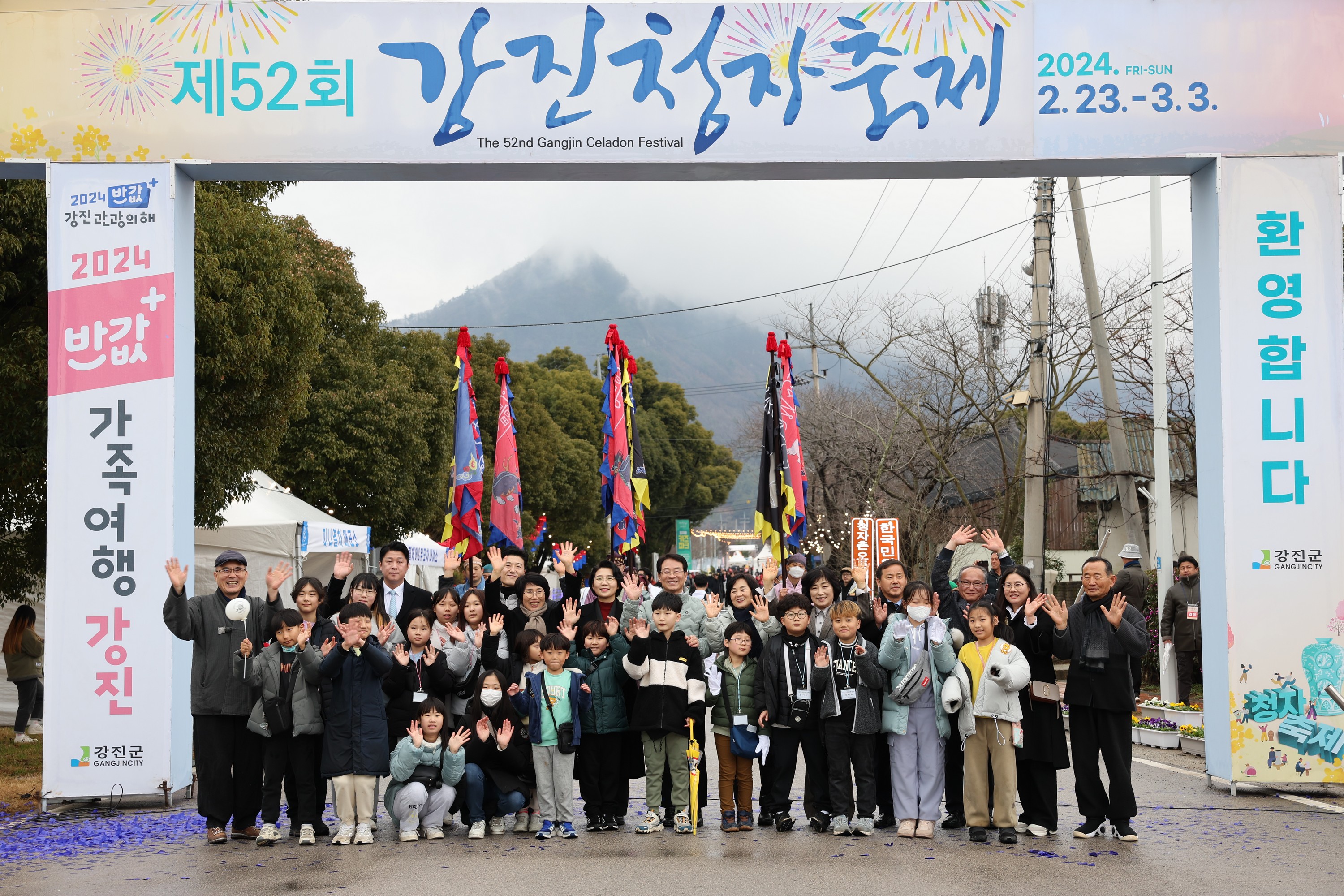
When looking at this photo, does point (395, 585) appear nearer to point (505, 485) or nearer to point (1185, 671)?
point (505, 485)

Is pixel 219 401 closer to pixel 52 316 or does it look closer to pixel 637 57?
pixel 52 316

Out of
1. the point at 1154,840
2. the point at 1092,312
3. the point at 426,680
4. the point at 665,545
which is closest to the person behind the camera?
the point at 1154,840

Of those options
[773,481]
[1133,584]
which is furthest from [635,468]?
[1133,584]

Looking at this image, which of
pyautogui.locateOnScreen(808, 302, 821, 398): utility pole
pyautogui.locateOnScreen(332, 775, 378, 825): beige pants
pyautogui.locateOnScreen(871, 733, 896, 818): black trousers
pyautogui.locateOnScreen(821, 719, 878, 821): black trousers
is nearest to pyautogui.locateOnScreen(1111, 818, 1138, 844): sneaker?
pyautogui.locateOnScreen(871, 733, 896, 818): black trousers

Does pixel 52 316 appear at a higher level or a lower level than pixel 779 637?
higher

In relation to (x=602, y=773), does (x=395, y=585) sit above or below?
above

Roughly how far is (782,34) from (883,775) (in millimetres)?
5563

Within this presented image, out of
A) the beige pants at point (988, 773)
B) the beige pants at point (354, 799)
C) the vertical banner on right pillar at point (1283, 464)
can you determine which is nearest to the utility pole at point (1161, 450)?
the vertical banner on right pillar at point (1283, 464)

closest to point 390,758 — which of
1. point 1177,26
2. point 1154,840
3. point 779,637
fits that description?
point 779,637

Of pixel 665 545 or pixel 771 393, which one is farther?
pixel 665 545

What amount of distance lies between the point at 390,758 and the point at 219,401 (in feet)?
20.8

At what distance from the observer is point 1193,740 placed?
11891mm

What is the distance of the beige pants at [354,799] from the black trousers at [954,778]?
3.84m

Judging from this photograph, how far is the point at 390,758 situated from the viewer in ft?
25.2
